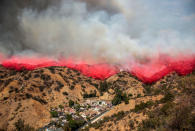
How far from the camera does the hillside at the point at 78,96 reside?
1690 inches

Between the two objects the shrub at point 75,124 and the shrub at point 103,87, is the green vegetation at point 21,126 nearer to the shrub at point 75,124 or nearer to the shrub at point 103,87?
the shrub at point 75,124

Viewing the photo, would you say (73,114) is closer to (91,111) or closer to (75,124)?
(91,111)

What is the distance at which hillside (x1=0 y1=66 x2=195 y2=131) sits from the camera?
1690 inches

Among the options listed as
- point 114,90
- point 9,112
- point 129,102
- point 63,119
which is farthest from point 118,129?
point 114,90

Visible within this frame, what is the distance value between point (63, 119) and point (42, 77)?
6743cm

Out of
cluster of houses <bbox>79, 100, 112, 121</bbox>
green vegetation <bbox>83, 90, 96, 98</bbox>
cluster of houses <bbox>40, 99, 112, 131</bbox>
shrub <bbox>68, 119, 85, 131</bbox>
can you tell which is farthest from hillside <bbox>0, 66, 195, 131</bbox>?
shrub <bbox>68, 119, 85, 131</bbox>

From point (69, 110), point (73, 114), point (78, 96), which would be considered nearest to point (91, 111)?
point (73, 114)

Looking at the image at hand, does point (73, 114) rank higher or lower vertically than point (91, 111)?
lower

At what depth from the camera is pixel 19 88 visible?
123 meters

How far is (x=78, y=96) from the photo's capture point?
149000mm

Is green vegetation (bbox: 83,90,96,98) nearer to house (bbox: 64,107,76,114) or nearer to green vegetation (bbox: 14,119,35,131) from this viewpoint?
house (bbox: 64,107,76,114)

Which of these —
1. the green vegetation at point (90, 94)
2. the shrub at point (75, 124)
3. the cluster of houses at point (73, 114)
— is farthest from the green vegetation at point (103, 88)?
the shrub at point (75, 124)

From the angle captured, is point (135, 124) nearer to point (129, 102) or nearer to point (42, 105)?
point (129, 102)

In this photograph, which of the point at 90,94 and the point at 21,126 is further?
the point at 90,94
